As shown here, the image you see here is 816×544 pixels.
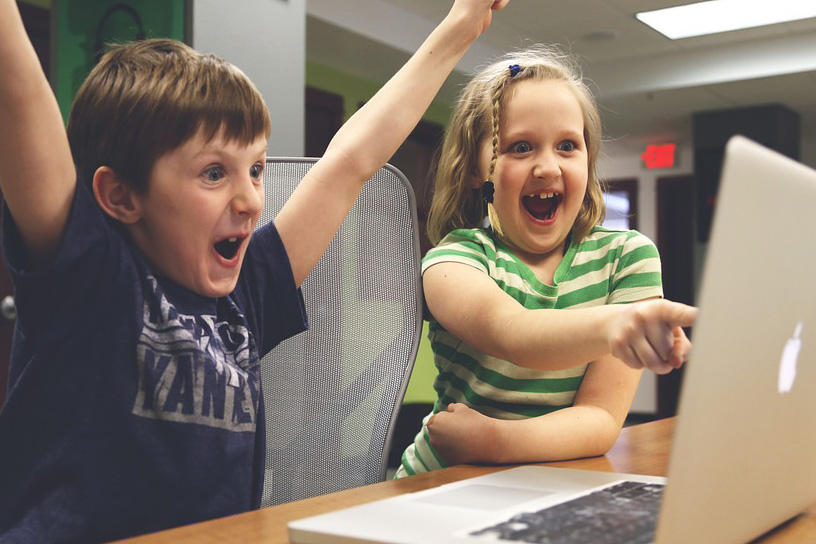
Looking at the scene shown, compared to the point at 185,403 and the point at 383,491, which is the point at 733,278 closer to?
the point at 383,491

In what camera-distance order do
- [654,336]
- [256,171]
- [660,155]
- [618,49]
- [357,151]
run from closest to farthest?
[654,336], [256,171], [357,151], [618,49], [660,155]

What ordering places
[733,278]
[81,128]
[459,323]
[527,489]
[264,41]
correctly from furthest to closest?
1. [264,41]
2. [459,323]
3. [81,128]
4. [527,489]
5. [733,278]

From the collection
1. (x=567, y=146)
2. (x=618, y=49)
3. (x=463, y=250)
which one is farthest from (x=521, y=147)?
(x=618, y=49)

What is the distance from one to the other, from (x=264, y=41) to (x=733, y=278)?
2.09 m

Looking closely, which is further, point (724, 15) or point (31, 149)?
point (724, 15)

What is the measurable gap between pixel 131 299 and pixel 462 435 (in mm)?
355

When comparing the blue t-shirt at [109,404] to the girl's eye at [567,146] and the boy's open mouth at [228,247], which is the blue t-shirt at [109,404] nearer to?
the boy's open mouth at [228,247]

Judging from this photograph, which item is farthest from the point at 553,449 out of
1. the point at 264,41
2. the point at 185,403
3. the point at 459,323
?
the point at 264,41

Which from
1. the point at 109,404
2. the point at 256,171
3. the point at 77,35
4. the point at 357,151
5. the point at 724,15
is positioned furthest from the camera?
the point at 724,15

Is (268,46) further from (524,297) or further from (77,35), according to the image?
(524,297)

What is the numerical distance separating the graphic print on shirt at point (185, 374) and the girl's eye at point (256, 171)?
0.14 metres

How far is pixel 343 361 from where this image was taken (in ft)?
3.56

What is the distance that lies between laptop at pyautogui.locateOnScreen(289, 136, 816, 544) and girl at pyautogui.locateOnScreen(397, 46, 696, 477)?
237 mm

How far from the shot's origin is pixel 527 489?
0.64m
